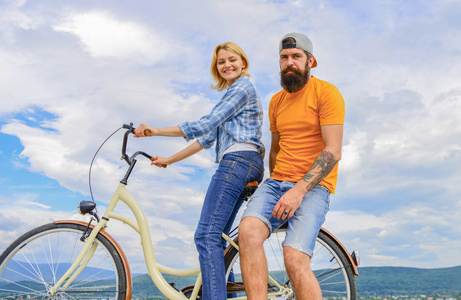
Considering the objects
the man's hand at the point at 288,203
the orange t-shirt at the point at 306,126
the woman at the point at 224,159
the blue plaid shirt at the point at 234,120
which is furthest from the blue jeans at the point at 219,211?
the man's hand at the point at 288,203

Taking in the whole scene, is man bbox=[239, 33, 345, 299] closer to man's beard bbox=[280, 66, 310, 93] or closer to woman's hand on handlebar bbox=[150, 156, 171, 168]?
man's beard bbox=[280, 66, 310, 93]

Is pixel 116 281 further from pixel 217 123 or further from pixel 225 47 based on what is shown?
pixel 225 47

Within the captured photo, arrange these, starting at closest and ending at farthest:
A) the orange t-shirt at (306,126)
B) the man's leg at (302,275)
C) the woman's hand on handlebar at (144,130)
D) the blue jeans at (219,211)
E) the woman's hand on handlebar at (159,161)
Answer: the man's leg at (302,275), the orange t-shirt at (306,126), the blue jeans at (219,211), the woman's hand on handlebar at (144,130), the woman's hand on handlebar at (159,161)

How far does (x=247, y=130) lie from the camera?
3617mm

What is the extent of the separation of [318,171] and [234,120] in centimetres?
84

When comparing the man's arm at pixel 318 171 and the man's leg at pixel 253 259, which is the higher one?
the man's arm at pixel 318 171

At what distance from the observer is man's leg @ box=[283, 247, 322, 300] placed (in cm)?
315

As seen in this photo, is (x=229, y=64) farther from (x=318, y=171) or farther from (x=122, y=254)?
(x=122, y=254)

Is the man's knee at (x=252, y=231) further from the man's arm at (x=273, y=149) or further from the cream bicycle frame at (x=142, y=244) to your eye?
the cream bicycle frame at (x=142, y=244)

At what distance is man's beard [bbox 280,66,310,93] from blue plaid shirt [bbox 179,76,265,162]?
272 millimetres

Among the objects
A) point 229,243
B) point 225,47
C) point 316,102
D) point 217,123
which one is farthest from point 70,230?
point 316,102

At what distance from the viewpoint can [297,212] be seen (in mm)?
3344

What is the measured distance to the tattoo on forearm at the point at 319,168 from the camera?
327cm

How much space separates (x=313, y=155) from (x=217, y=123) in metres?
0.82
